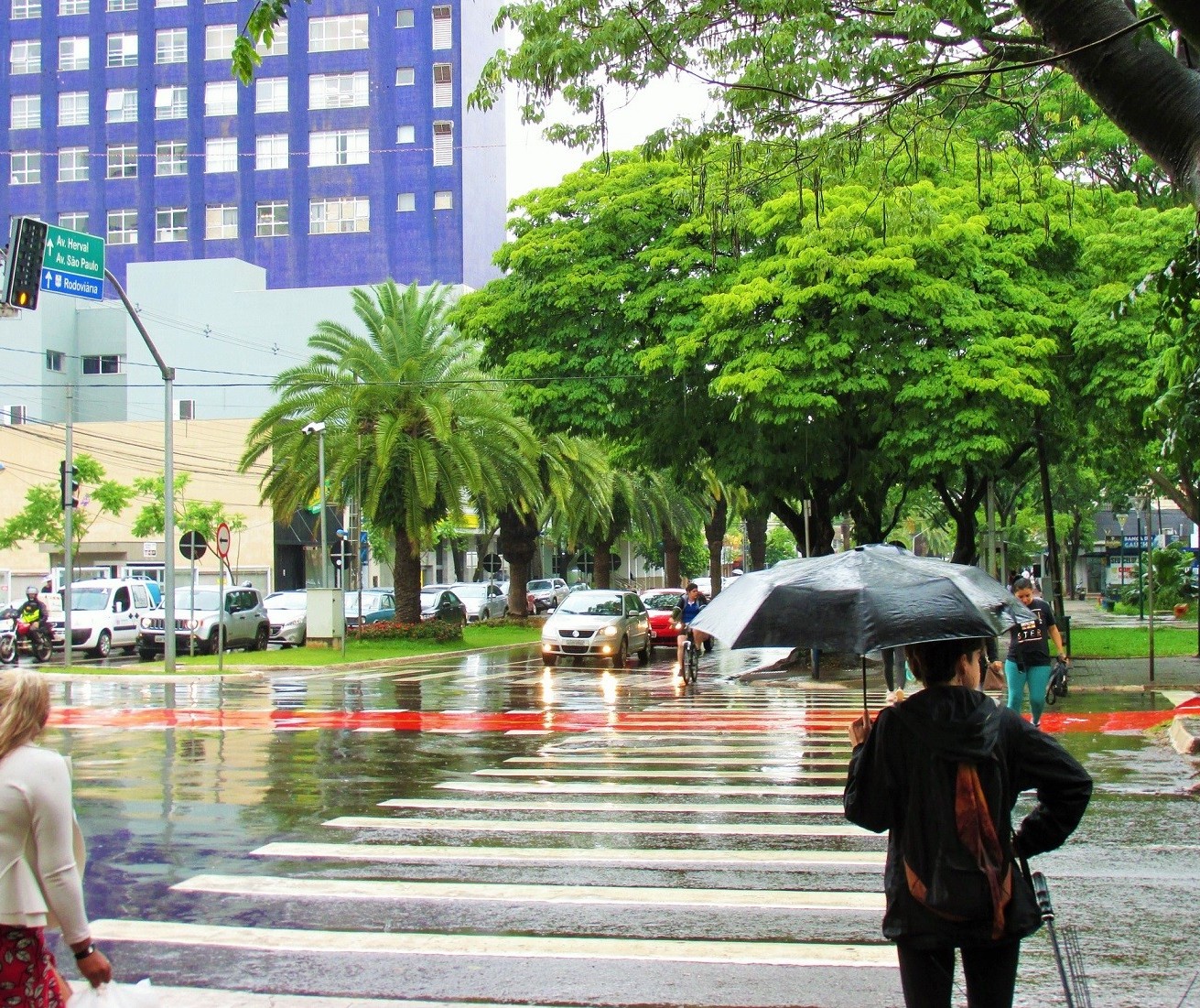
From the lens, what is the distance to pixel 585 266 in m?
26.5

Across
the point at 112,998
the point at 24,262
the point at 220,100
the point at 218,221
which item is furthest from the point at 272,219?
the point at 112,998

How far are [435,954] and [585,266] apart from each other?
70.1ft

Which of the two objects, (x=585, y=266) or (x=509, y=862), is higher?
(x=585, y=266)

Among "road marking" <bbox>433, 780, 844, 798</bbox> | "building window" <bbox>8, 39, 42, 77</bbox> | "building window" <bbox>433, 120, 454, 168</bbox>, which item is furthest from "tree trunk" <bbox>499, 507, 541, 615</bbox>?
"building window" <bbox>8, 39, 42, 77</bbox>

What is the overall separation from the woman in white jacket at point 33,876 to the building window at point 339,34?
70.3 m

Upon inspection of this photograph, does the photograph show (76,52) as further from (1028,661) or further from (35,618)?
(1028,661)

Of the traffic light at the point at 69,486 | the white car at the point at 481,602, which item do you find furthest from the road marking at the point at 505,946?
the white car at the point at 481,602

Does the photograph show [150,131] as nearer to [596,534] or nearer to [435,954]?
[596,534]

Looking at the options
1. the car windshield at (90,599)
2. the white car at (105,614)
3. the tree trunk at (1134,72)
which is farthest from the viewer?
the car windshield at (90,599)

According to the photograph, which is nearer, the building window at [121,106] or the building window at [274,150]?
the building window at [274,150]

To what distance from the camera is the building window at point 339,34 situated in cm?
6894

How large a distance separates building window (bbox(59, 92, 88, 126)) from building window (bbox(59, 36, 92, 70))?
1459 mm

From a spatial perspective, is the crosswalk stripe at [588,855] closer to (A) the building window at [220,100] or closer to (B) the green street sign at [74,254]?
(B) the green street sign at [74,254]

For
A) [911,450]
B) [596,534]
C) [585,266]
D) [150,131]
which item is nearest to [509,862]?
[911,450]
